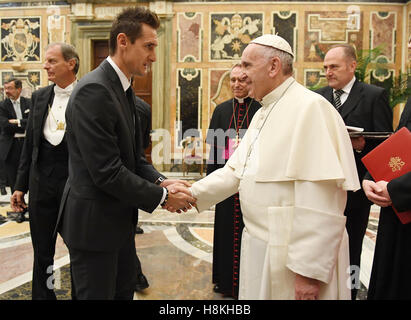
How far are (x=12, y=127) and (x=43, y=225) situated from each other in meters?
4.08

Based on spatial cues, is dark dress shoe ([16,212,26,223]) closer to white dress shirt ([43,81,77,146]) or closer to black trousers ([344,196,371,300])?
white dress shirt ([43,81,77,146])

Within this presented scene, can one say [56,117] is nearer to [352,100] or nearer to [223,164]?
[223,164]

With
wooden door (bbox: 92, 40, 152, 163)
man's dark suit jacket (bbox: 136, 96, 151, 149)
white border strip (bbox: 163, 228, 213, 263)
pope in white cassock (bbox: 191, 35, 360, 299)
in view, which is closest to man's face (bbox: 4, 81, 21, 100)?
white border strip (bbox: 163, 228, 213, 263)

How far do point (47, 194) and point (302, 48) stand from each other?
8489 millimetres

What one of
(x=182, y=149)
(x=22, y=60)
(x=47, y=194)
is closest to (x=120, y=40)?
(x=47, y=194)

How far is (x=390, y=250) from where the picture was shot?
208 cm

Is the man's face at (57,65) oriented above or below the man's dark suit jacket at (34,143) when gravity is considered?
above

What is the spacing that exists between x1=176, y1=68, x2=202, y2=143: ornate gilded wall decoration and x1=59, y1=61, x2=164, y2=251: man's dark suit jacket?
26.8ft

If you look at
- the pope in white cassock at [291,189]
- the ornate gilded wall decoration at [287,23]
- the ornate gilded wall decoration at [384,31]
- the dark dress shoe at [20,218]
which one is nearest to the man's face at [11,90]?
the dark dress shoe at [20,218]

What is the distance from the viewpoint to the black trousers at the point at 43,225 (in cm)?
268

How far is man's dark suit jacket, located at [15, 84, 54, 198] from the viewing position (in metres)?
2.68

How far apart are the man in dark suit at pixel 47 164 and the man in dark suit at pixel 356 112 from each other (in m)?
2.05

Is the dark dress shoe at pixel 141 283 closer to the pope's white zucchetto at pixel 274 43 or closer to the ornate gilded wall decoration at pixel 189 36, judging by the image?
the pope's white zucchetto at pixel 274 43

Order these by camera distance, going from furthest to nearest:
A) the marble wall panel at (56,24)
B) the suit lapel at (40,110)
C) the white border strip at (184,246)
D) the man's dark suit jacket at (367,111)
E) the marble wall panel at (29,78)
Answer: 1. the marble wall panel at (29,78)
2. the marble wall panel at (56,24)
3. the white border strip at (184,246)
4. the man's dark suit jacket at (367,111)
5. the suit lapel at (40,110)
